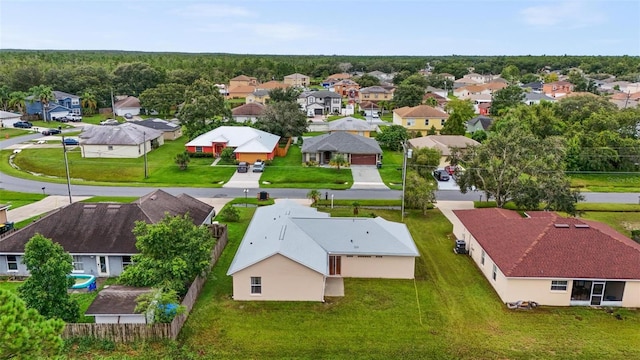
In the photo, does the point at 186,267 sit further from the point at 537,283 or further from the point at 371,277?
the point at 537,283

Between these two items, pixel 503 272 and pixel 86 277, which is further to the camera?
pixel 86 277

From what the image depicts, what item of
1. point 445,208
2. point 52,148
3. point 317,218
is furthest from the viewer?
point 52,148

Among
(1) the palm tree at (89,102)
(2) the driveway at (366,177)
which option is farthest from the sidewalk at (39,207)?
(1) the palm tree at (89,102)

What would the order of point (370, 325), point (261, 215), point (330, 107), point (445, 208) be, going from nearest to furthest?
point (370, 325) < point (261, 215) < point (445, 208) < point (330, 107)

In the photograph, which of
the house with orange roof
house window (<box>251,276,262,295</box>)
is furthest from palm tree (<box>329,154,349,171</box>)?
house window (<box>251,276,262,295</box>)

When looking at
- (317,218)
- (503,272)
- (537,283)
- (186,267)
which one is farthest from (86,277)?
(537,283)

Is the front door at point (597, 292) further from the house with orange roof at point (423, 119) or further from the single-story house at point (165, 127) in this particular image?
the single-story house at point (165, 127)

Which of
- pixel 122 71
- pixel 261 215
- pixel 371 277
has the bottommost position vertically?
pixel 371 277

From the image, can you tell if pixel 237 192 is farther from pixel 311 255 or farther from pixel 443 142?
pixel 443 142
